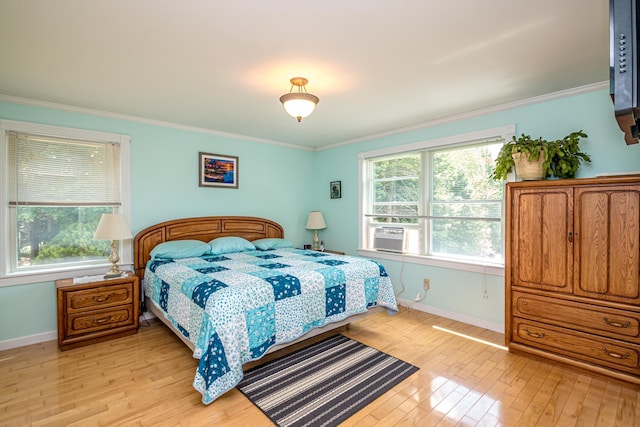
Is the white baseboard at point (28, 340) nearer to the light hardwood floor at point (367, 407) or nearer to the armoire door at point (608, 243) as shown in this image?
the light hardwood floor at point (367, 407)

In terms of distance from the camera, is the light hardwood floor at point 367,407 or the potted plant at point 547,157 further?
the potted plant at point 547,157

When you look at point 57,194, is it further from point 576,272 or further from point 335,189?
point 576,272

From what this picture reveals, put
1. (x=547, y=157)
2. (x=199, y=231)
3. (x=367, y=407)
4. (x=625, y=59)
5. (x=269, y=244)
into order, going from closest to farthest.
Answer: (x=625, y=59), (x=367, y=407), (x=547, y=157), (x=199, y=231), (x=269, y=244)

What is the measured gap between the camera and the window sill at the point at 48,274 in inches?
121

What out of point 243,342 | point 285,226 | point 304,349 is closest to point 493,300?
point 304,349

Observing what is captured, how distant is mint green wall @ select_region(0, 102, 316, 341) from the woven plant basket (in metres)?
2.95

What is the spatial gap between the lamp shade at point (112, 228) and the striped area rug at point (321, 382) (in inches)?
76.1

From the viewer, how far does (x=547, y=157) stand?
270 centimetres

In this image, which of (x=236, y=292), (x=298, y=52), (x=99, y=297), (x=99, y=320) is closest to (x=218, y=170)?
(x=99, y=297)

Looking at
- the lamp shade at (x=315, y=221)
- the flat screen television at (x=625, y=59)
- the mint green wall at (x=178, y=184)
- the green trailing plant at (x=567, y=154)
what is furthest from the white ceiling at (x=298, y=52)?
the lamp shade at (x=315, y=221)

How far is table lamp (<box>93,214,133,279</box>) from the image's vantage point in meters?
3.21

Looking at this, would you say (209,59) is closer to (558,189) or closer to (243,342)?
(243,342)

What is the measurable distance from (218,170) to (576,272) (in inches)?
161

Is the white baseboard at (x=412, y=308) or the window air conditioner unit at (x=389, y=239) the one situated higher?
the window air conditioner unit at (x=389, y=239)
